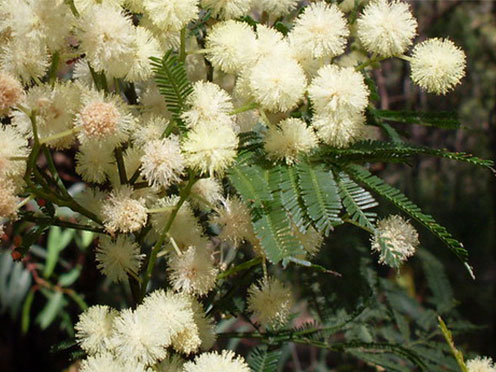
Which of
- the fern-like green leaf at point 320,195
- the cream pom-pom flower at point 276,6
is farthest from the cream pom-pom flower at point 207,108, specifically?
the cream pom-pom flower at point 276,6

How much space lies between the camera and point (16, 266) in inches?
67.1

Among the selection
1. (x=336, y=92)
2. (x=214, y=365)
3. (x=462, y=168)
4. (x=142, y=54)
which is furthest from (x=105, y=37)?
(x=462, y=168)

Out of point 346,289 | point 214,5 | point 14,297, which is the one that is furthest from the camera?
point 14,297

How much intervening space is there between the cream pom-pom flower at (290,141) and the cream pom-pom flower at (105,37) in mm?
195

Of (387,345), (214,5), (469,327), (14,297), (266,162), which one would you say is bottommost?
(14,297)

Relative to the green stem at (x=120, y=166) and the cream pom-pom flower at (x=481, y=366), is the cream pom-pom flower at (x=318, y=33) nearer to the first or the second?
the green stem at (x=120, y=166)

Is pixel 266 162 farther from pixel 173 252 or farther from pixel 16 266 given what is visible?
pixel 16 266

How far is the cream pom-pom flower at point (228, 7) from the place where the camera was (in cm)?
79

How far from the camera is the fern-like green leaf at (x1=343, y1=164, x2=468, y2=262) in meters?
0.69

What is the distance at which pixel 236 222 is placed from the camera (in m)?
0.76

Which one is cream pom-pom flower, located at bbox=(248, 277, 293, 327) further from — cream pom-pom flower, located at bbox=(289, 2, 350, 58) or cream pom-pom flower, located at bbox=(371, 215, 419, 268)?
cream pom-pom flower, located at bbox=(289, 2, 350, 58)

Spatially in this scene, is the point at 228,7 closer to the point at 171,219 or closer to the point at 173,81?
the point at 173,81

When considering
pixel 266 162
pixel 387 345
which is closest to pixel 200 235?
pixel 266 162

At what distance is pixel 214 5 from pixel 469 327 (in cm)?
84
